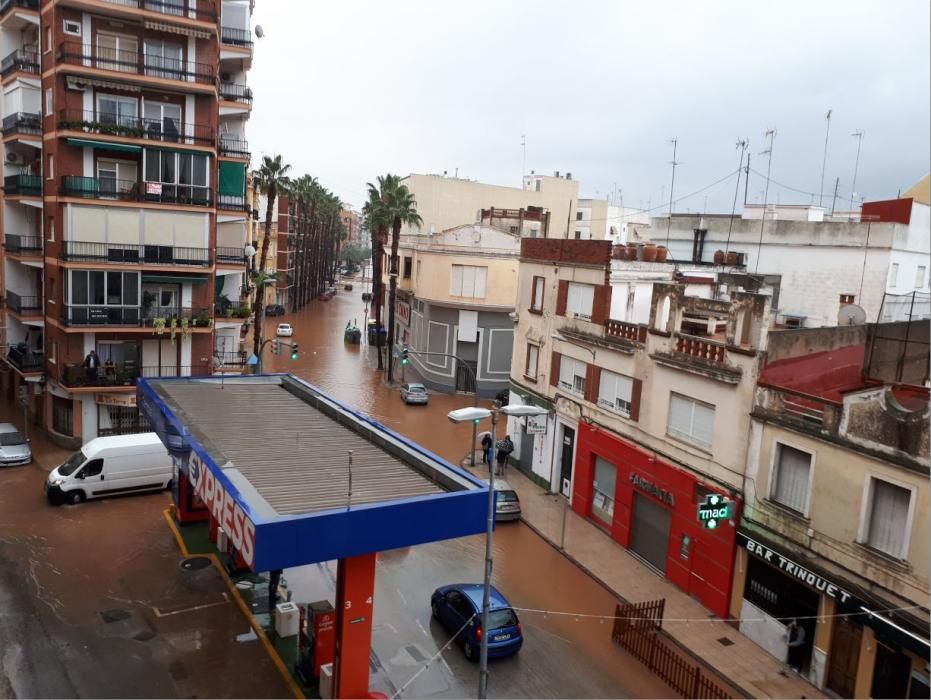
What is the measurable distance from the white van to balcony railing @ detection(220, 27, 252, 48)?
62.6 ft

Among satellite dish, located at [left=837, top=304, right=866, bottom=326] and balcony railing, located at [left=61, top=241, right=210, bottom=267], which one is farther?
balcony railing, located at [left=61, top=241, right=210, bottom=267]

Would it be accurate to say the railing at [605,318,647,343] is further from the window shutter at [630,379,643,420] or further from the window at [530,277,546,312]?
the window at [530,277,546,312]

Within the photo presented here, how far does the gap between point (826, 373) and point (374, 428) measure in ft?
42.7

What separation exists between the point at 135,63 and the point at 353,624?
89.4ft

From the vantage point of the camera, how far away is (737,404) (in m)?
20.4

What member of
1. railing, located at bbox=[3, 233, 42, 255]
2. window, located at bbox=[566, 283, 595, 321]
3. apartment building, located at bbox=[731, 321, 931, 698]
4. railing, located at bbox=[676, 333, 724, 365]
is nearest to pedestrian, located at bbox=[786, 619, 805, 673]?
apartment building, located at bbox=[731, 321, 931, 698]

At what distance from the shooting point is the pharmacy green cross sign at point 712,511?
19531mm

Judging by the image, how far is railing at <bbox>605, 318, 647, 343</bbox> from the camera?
24875 millimetres

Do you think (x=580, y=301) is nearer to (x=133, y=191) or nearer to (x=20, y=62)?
(x=133, y=191)

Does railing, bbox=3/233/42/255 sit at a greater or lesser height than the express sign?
greater

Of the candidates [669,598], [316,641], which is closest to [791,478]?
[669,598]

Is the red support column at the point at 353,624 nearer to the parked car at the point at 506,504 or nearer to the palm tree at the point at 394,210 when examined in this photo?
the parked car at the point at 506,504

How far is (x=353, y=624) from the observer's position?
14.2 meters

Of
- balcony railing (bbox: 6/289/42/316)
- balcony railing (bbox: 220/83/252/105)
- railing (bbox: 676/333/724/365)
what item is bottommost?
balcony railing (bbox: 6/289/42/316)
